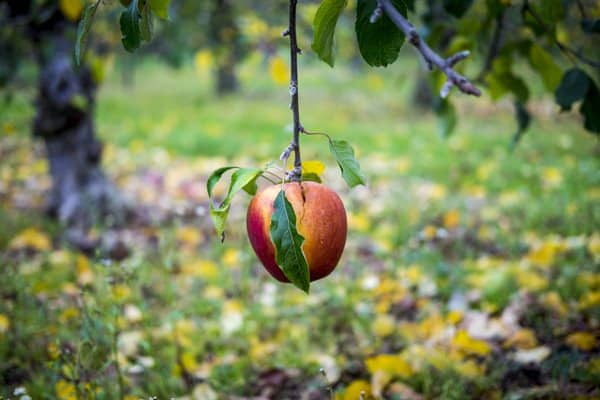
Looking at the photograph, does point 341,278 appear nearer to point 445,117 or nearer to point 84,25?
point 445,117

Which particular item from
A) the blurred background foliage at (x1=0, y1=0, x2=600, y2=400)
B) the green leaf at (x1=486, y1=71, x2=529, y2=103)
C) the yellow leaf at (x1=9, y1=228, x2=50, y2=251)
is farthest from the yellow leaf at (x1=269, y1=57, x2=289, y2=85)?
the yellow leaf at (x1=9, y1=228, x2=50, y2=251)

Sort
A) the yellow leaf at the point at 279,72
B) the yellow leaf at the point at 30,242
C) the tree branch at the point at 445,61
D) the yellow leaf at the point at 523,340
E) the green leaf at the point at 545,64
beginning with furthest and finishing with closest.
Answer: the yellow leaf at the point at 30,242, the yellow leaf at the point at 279,72, the yellow leaf at the point at 523,340, the green leaf at the point at 545,64, the tree branch at the point at 445,61

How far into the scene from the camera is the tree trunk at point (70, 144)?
2.94 m

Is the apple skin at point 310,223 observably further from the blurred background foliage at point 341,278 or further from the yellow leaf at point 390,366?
the yellow leaf at point 390,366

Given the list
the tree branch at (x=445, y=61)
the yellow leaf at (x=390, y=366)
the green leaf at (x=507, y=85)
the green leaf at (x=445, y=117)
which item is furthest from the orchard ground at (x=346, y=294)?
the tree branch at (x=445, y=61)

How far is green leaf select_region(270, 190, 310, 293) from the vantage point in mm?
706

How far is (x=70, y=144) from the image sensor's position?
310 cm

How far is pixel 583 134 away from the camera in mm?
5570

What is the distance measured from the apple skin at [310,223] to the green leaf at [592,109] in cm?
76

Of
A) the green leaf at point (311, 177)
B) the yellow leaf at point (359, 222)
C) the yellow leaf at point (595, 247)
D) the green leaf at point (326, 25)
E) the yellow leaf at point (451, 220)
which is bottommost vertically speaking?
the green leaf at point (311, 177)

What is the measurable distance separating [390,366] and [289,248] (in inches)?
35.4

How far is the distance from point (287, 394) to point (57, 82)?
2.39 meters

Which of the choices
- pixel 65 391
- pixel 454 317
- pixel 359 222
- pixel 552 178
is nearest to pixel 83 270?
pixel 65 391

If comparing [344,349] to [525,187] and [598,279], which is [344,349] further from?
[525,187]
